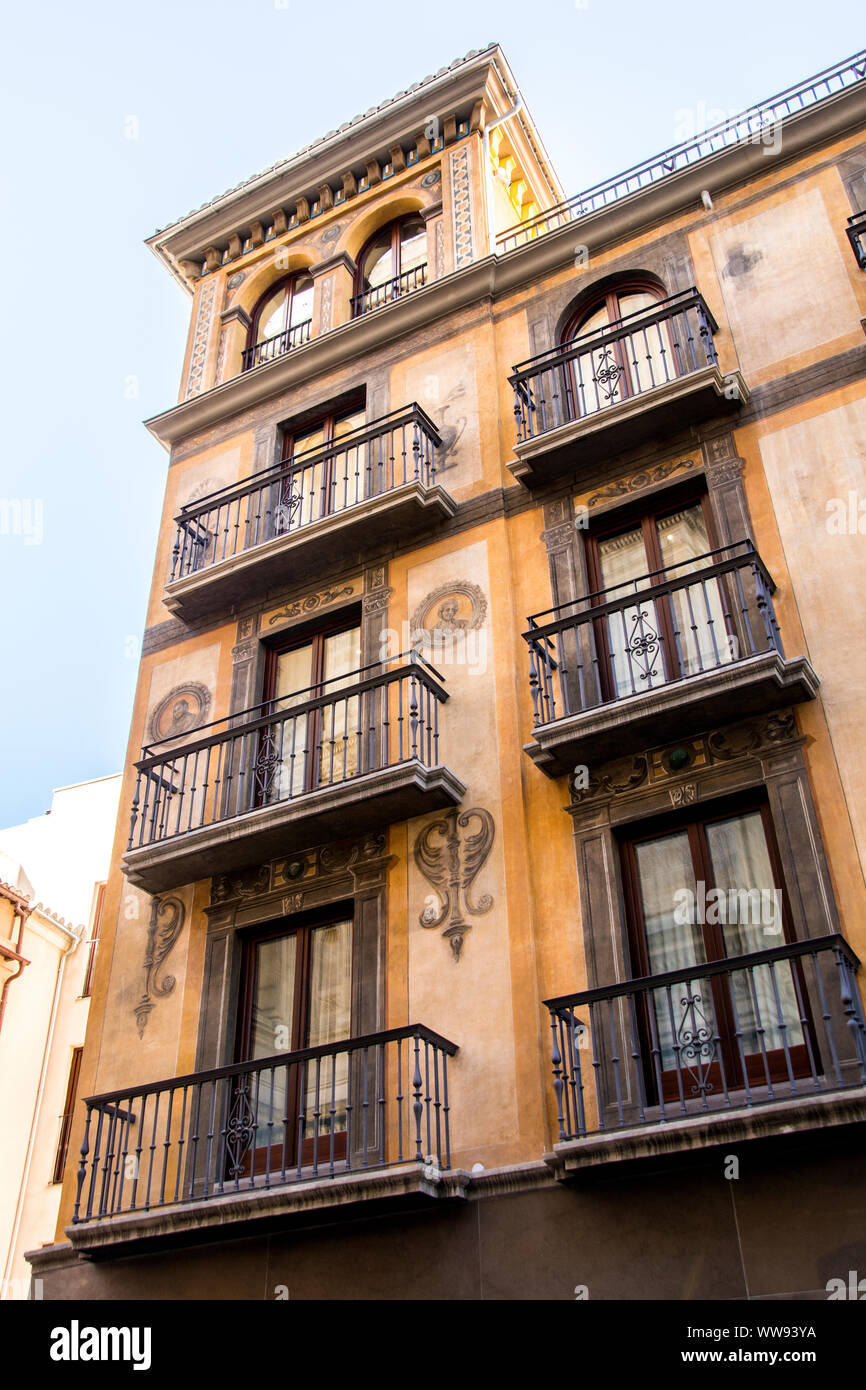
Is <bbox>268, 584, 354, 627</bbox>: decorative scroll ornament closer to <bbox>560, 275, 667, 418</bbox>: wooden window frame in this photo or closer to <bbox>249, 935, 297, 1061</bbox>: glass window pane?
<bbox>560, 275, 667, 418</bbox>: wooden window frame

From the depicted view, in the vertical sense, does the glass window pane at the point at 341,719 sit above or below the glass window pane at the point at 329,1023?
above

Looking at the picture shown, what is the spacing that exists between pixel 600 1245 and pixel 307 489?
9204 mm

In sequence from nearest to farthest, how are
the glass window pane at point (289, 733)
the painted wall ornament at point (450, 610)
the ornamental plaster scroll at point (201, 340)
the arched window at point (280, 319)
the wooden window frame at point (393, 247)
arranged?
the painted wall ornament at point (450, 610) → the glass window pane at point (289, 733) → the wooden window frame at point (393, 247) → the arched window at point (280, 319) → the ornamental plaster scroll at point (201, 340)

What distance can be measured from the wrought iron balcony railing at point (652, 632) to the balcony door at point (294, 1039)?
9.77 ft

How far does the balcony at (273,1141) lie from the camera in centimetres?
980

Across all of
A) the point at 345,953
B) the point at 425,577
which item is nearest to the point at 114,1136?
the point at 345,953

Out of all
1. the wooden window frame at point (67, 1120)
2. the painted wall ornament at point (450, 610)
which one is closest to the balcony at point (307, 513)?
the painted wall ornament at point (450, 610)

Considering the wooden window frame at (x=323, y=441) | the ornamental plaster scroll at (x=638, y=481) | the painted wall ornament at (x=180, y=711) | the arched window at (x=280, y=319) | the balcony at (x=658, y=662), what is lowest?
the balcony at (x=658, y=662)

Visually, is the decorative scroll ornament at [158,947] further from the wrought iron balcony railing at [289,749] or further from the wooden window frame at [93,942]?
the wooden window frame at [93,942]

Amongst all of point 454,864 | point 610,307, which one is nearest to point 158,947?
point 454,864

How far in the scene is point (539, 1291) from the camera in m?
9.05

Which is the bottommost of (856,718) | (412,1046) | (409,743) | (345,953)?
(412,1046)
